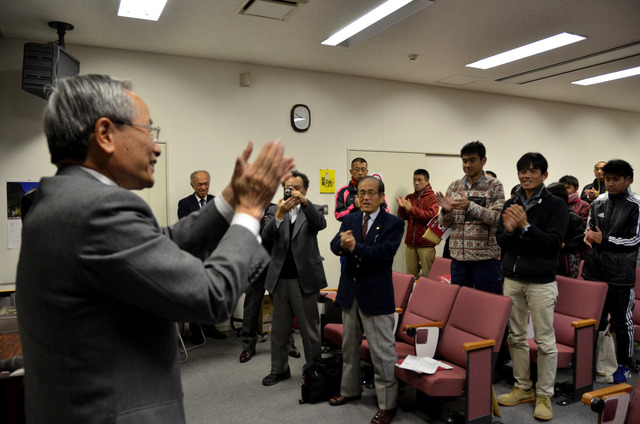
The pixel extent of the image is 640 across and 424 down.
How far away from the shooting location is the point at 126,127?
0.94m

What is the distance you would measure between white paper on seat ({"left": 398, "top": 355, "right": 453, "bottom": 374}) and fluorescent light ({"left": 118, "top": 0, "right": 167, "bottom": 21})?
329cm

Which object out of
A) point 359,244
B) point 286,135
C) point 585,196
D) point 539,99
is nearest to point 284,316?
point 359,244

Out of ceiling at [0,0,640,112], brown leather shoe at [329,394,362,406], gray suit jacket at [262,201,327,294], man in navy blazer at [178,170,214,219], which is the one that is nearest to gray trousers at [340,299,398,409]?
brown leather shoe at [329,394,362,406]

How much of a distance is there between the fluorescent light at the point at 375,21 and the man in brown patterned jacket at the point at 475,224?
1293 mm

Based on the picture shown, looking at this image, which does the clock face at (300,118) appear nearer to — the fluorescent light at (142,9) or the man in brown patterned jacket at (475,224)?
the fluorescent light at (142,9)

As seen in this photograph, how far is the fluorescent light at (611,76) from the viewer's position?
597 centimetres

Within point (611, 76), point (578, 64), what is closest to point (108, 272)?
point (578, 64)

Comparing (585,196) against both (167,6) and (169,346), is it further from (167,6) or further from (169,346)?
(169,346)

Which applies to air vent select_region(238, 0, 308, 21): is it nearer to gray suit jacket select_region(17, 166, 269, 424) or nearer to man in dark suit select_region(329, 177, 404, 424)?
man in dark suit select_region(329, 177, 404, 424)

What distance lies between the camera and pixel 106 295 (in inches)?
33.5

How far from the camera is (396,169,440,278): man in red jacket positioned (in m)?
5.78

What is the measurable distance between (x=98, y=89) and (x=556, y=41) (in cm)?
506

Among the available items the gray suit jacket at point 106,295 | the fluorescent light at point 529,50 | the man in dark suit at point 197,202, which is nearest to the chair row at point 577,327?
the fluorescent light at point 529,50

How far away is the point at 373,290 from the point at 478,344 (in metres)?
0.71
